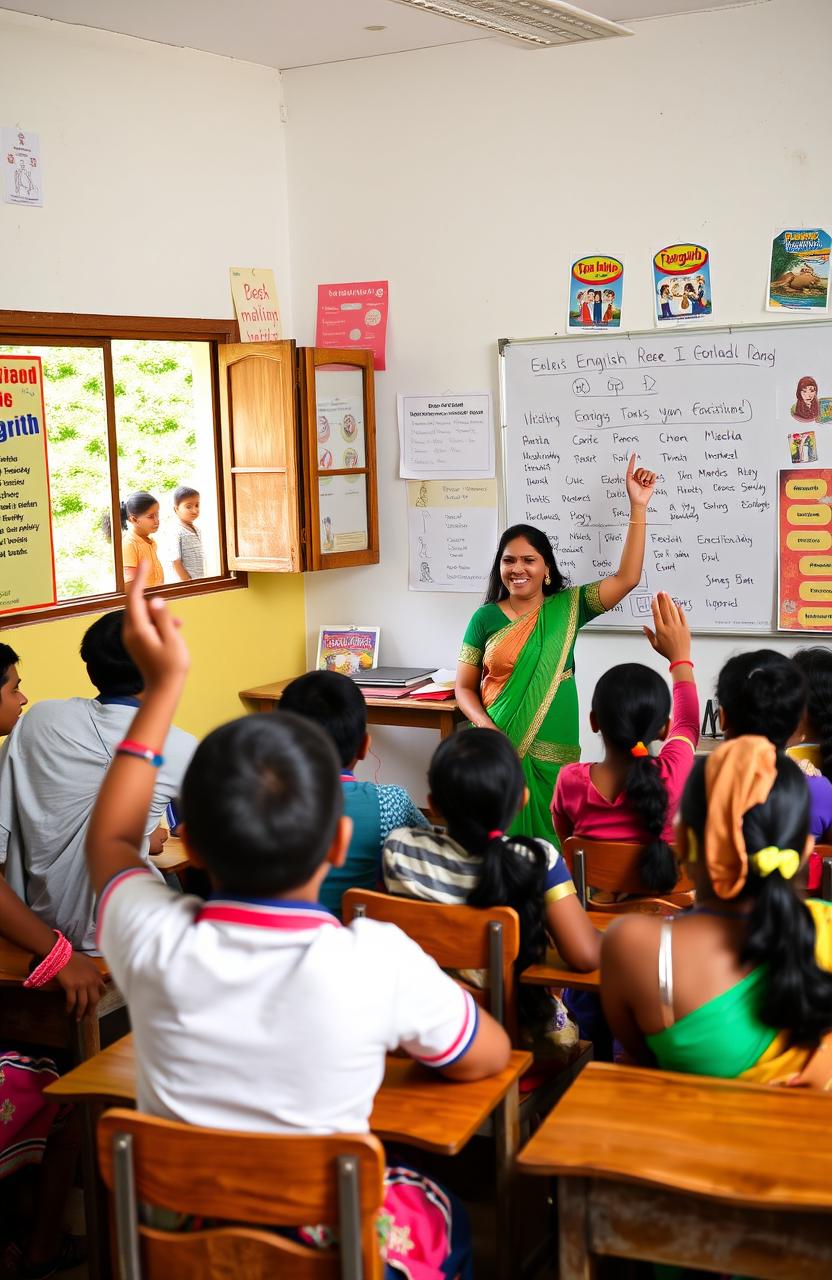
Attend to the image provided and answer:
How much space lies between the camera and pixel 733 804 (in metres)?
1.65

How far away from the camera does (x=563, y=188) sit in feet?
15.0

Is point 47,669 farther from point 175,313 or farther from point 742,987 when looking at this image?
point 742,987

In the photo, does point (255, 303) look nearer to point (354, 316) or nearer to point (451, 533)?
point (354, 316)

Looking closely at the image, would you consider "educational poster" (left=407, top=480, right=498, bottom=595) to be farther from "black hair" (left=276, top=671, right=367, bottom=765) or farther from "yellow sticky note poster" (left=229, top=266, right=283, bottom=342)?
"black hair" (left=276, top=671, right=367, bottom=765)

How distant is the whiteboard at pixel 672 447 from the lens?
4.30m

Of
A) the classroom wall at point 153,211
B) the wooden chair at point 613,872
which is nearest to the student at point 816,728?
the wooden chair at point 613,872

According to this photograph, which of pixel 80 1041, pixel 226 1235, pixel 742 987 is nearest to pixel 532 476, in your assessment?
pixel 80 1041

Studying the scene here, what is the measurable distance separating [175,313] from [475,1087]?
3.54 m

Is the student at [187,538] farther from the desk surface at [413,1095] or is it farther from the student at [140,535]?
the desk surface at [413,1095]

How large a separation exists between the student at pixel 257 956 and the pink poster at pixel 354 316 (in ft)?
12.4

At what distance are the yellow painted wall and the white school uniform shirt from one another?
2897mm

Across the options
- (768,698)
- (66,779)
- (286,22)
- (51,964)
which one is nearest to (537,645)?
(768,698)

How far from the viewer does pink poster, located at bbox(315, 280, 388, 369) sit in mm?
5014

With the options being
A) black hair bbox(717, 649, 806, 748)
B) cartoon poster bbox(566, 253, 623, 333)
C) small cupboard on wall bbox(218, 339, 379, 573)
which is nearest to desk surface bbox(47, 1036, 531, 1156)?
black hair bbox(717, 649, 806, 748)
